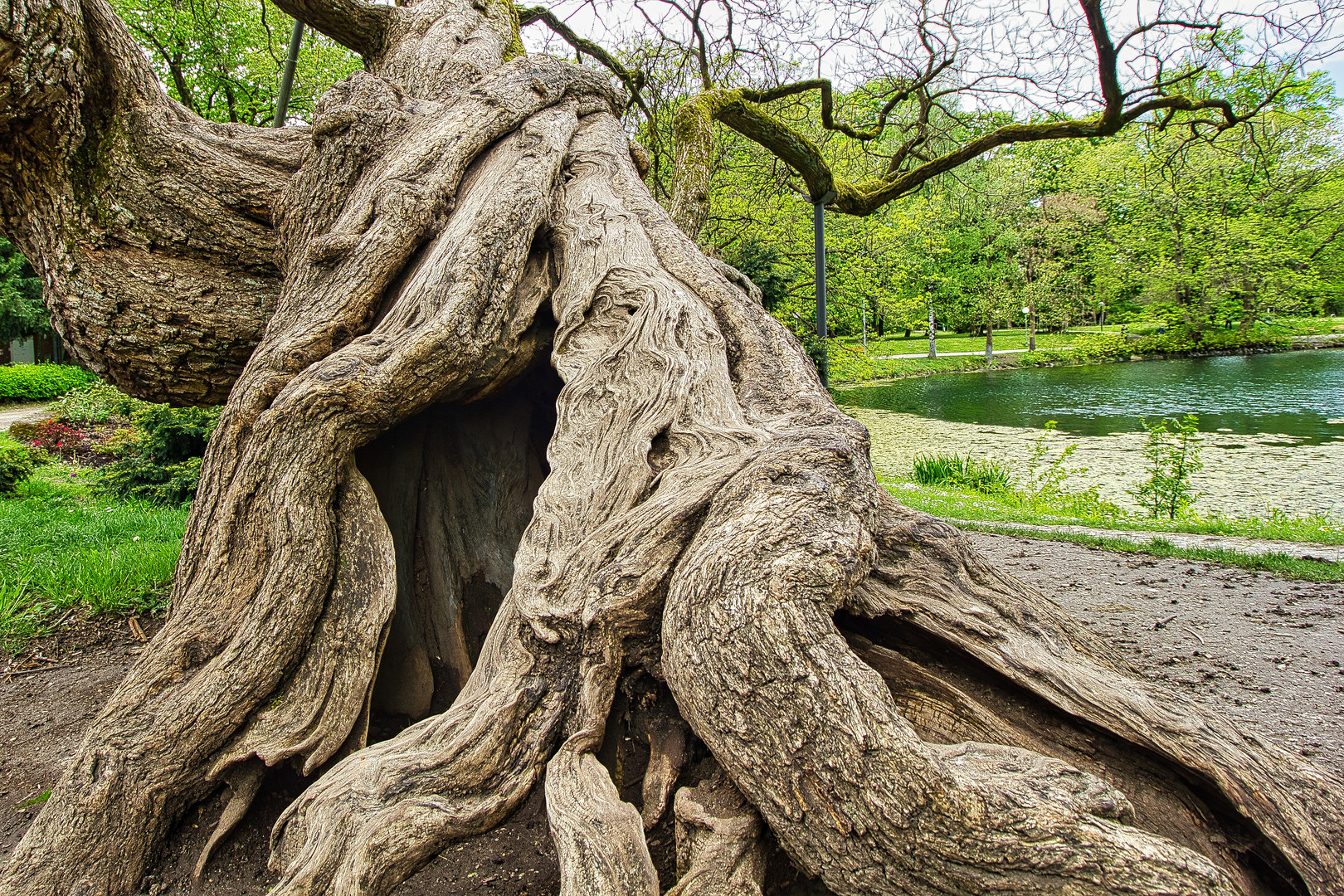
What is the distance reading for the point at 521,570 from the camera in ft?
6.81

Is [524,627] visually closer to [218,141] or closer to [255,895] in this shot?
[255,895]

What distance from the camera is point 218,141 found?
3.84 meters

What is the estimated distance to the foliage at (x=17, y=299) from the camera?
22.4m

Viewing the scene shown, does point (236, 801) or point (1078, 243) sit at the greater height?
point (1078, 243)

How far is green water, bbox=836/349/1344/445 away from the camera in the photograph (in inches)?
711

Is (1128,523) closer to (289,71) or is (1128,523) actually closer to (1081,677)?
(1081,677)

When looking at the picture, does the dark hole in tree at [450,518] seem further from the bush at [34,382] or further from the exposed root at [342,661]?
the bush at [34,382]

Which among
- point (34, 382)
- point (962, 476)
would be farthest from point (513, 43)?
point (34, 382)

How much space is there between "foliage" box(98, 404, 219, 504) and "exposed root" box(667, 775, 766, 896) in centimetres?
774

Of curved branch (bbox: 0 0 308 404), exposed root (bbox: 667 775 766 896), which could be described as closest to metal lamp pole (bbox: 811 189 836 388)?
curved branch (bbox: 0 0 308 404)

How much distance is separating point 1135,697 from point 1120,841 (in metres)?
0.60

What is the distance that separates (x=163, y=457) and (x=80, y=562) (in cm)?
368

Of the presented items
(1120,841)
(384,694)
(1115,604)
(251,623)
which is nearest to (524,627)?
(251,623)

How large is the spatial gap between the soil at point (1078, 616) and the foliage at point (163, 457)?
3888mm
